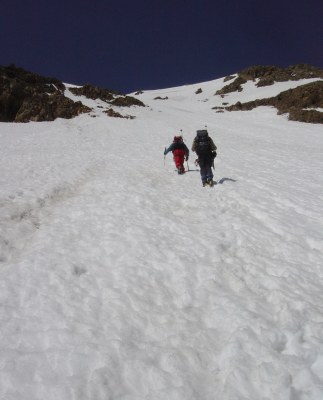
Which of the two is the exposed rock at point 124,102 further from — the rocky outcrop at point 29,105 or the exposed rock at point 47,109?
the exposed rock at point 47,109

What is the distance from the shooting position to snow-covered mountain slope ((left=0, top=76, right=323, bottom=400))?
3.83 meters

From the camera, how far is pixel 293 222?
853 centimetres

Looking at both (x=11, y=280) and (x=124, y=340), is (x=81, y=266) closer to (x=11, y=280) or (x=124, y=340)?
(x=11, y=280)

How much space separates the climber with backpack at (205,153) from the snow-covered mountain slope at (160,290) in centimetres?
58

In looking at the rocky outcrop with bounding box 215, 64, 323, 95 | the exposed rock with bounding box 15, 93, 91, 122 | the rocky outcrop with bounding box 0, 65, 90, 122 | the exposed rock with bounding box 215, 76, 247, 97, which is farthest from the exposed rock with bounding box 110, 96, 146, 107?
the rocky outcrop with bounding box 215, 64, 323, 95

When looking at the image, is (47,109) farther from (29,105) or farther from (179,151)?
(179,151)

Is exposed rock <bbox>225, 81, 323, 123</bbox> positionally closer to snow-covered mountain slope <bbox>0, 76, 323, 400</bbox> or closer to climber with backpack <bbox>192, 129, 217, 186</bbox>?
snow-covered mountain slope <bbox>0, 76, 323, 400</bbox>

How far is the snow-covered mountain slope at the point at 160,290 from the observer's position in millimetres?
3834

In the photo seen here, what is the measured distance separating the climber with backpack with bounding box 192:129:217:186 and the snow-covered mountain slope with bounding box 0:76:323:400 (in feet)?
1.91

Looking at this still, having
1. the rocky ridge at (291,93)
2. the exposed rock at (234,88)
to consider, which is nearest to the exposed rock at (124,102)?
the rocky ridge at (291,93)

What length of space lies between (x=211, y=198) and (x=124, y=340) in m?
7.36

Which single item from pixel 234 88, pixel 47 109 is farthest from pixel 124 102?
pixel 234 88

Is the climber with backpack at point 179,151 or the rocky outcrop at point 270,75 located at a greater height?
the rocky outcrop at point 270,75

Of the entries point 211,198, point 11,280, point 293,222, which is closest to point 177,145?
point 211,198
